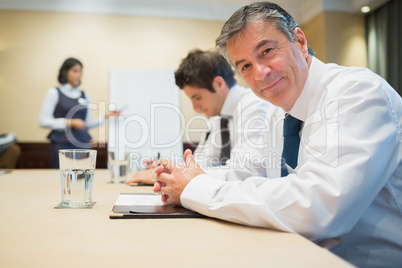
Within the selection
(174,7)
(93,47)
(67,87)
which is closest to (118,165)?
(67,87)

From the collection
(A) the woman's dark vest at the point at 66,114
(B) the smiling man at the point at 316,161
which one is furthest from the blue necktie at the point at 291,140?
(A) the woman's dark vest at the point at 66,114

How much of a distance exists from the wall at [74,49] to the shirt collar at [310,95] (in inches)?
171

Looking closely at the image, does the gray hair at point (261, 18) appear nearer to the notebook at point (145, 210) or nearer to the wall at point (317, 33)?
the notebook at point (145, 210)

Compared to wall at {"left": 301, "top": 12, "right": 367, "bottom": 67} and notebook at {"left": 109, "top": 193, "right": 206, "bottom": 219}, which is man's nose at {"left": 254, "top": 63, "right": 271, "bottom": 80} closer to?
notebook at {"left": 109, "top": 193, "right": 206, "bottom": 219}

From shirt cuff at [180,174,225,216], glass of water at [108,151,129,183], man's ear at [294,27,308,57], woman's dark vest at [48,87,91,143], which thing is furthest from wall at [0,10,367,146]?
shirt cuff at [180,174,225,216]

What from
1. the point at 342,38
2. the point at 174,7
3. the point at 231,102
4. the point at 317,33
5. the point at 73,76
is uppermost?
the point at 174,7

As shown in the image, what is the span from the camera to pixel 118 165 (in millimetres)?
1707

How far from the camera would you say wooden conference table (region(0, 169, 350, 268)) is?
1.70ft

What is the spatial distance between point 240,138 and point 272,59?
87cm

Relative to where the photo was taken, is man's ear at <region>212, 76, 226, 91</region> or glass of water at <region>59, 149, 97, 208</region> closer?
glass of water at <region>59, 149, 97, 208</region>

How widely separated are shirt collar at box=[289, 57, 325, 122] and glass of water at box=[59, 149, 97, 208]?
649 mm

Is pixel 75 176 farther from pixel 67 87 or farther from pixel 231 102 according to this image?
pixel 67 87

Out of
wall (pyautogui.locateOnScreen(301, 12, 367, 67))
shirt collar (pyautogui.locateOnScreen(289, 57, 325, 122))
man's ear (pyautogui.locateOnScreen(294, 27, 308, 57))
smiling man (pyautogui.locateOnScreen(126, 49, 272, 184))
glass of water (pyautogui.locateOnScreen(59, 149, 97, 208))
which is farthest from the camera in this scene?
wall (pyautogui.locateOnScreen(301, 12, 367, 67))

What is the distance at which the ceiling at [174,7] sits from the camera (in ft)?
16.8
